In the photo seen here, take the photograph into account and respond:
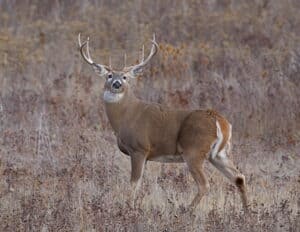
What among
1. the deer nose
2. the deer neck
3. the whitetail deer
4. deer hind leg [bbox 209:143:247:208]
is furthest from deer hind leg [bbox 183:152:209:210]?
the deer nose

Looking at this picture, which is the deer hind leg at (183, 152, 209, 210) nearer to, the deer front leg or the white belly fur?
the white belly fur

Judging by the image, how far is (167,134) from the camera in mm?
9266

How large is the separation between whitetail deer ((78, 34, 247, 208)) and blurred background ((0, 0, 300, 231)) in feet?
0.86

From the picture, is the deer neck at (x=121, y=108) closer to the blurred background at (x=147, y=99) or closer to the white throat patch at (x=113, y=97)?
the white throat patch at (x=113, y=97)

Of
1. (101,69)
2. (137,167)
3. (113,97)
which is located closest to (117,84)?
(113,97)

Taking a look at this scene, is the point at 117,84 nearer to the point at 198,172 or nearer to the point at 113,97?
Result: the point at 113,97

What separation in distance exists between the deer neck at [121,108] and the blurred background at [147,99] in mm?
566

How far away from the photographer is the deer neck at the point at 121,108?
9.66m

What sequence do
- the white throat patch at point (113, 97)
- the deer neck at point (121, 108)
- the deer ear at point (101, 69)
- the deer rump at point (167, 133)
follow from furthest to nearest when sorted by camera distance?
the deer ear at point (101, 69), the white throat patch at point (113, 97), the deer neck at point (121, 108), the deer rump at point (167, 133)

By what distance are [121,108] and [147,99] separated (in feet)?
11.8

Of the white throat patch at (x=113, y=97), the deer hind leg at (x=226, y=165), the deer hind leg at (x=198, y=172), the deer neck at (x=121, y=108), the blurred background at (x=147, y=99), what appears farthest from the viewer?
the white throat patch at (x=113, y=97)

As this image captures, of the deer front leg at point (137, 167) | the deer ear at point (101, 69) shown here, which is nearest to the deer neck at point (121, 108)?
the deer ear at point (101, 69)

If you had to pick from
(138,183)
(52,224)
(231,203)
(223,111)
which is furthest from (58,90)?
(52,224)

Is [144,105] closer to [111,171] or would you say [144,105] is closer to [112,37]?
[111,171]
